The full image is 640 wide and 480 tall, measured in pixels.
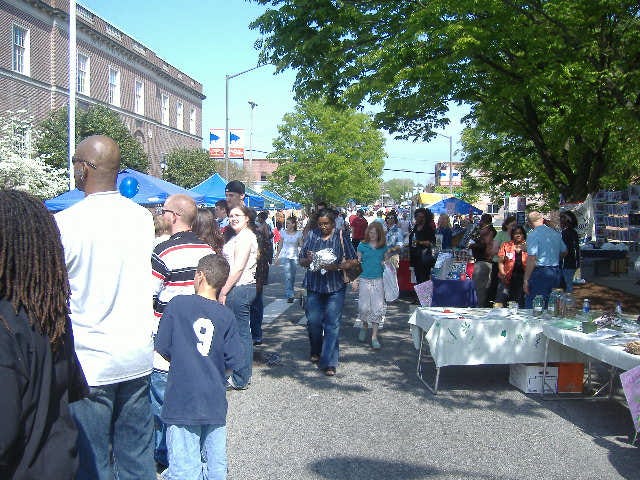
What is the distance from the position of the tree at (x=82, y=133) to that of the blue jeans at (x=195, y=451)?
24.2 meters

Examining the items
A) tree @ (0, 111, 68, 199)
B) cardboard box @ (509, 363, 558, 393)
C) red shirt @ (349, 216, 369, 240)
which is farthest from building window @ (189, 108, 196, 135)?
cardboard box @ (509, 363, 558, 393)

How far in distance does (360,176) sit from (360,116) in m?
4.88

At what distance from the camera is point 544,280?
27.1 ft

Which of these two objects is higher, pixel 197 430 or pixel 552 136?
pixel 552 136

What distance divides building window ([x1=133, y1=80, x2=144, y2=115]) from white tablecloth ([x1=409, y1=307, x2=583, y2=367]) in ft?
122

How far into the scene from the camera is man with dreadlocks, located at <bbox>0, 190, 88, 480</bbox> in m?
1.83

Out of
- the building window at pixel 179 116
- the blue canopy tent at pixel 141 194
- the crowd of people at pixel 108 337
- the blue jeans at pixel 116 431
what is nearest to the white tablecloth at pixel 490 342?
the crowd of people at pixel 108 337

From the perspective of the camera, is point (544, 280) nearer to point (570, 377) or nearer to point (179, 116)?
point (570, 377)

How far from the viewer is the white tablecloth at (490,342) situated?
6.23 m

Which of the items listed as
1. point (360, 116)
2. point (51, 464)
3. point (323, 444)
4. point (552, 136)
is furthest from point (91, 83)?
point (51, 464)

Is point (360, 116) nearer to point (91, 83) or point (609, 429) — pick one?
point (91, 83)

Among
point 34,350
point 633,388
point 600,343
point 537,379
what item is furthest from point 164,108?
point 34,350

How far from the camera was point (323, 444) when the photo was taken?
193 inches

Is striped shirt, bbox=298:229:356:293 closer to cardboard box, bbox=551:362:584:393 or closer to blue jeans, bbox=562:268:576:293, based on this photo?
cardboard box, bbox=551:362:584:393
